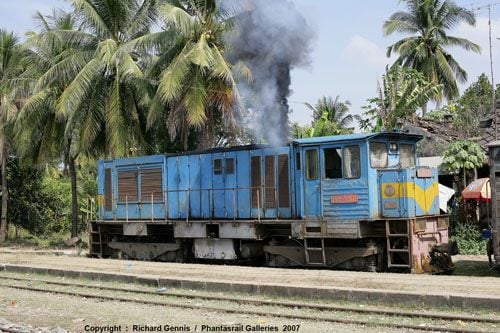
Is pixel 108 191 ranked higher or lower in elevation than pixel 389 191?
higher

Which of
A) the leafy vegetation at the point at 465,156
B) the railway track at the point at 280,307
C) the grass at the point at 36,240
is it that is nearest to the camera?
the railway track at the point at 280,307

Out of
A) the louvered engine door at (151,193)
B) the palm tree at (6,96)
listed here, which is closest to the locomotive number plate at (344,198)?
the louvered engine door at (151,193)

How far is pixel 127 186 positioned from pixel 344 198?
26.5 ft

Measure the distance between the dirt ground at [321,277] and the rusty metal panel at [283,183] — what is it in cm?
173

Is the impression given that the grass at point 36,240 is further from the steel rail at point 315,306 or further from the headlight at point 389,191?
the headlight at point 389,191

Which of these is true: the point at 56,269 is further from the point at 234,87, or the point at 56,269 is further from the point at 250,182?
the point at 234,87

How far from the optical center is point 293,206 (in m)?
15.0

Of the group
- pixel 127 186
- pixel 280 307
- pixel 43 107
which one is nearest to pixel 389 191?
pixel 280 307

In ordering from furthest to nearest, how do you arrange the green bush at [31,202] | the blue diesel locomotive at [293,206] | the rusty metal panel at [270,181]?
the green bush at [31,202]
the rusty metal panel at [270,181]
the blue diesel locomotive at [293,206]

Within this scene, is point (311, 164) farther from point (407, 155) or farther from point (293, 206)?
point (407, 155)

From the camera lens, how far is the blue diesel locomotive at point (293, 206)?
13.6 m

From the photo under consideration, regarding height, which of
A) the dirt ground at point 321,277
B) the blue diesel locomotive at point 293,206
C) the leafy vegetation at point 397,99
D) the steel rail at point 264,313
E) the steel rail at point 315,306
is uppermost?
the leafy vegetation at point 397,99

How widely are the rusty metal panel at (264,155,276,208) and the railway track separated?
4.08 m

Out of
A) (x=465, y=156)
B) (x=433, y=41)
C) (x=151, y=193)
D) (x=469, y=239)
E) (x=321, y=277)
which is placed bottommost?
(x=321, y=277)
